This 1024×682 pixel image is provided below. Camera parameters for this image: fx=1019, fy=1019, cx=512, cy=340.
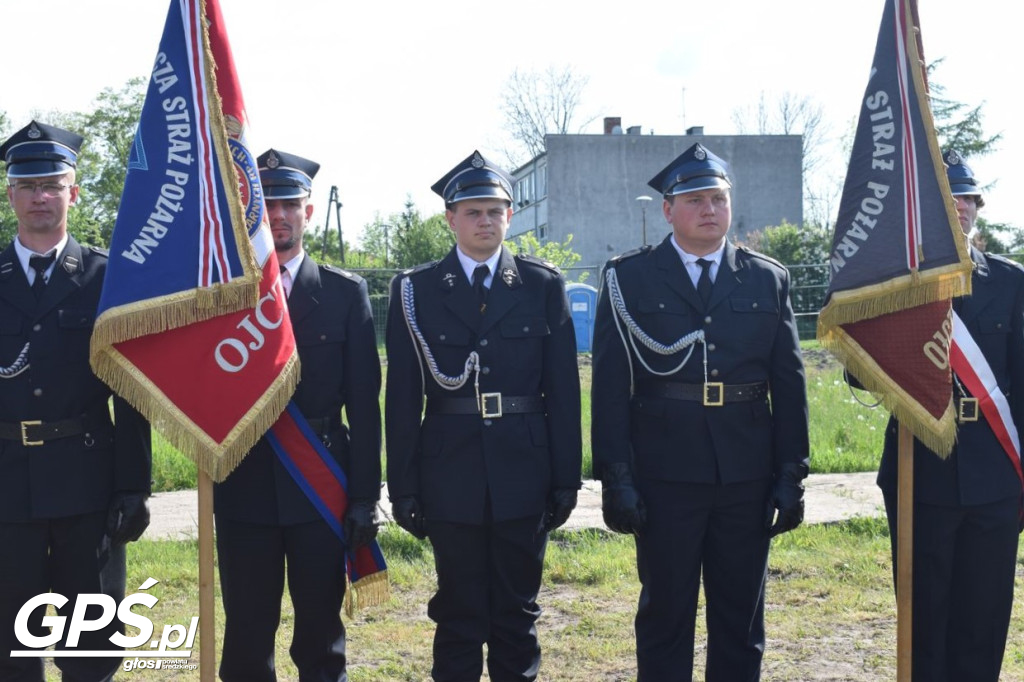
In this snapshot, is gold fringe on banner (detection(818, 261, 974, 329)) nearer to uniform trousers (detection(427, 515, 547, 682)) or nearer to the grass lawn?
uniform trousers (detection(427, 515, 547, 682))

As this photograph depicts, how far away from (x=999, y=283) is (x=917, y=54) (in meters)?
0.95

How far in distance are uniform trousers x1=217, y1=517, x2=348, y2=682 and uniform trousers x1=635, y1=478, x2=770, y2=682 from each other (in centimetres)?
120

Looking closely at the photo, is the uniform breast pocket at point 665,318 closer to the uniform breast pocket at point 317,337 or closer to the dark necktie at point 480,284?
the dark necktie at point 480,284

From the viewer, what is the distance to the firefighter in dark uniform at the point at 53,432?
3768mm

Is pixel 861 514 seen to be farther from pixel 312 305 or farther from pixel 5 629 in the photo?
pixel 5 629

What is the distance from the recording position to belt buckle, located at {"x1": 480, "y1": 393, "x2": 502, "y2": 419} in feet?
12.8

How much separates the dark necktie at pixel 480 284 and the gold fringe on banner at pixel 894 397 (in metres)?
1.33

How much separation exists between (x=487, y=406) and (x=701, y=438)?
0.83 metres

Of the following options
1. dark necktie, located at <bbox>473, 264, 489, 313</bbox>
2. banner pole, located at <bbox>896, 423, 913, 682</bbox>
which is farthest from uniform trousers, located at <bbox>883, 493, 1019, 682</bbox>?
dark necktie, located at <bbox>473, 264, 489, 313</bbox>

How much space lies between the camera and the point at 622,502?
150 inches

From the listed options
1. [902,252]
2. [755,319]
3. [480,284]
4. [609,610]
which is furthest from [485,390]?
[609,610]

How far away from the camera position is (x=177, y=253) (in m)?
3.68

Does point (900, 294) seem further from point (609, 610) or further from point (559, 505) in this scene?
point (609, 610)

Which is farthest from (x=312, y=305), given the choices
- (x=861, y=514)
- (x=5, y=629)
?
(x=861, y=514)
